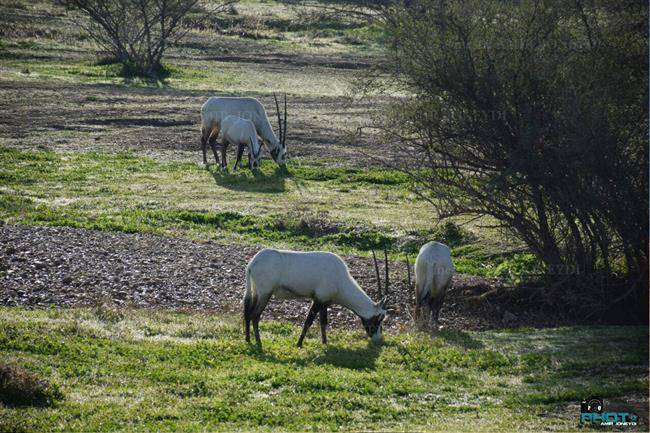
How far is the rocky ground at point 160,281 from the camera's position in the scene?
18.2 m

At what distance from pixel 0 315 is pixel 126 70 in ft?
115

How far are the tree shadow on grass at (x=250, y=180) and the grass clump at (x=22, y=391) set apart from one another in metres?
17.5

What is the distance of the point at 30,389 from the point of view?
11.9 metres

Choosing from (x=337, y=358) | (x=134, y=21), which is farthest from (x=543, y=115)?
(x=134, y=21)

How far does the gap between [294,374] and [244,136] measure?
18957 millimetres

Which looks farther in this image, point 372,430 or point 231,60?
point 231,60

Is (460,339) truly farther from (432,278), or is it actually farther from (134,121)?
(134,121)

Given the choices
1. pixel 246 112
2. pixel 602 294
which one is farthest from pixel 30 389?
pixel 246 112

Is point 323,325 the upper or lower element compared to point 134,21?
lower

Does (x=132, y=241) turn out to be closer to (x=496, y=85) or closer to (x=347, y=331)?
(x=347, y=331)

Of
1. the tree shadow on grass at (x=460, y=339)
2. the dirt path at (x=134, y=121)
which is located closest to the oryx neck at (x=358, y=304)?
the tree shadow on grass at (x=460, y=339)

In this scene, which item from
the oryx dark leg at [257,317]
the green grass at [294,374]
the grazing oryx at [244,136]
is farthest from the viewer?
the grazing oryx at [244,136]

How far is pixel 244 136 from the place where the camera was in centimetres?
3173

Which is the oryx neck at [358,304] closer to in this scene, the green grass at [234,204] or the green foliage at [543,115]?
the green foliage at [543,115]
